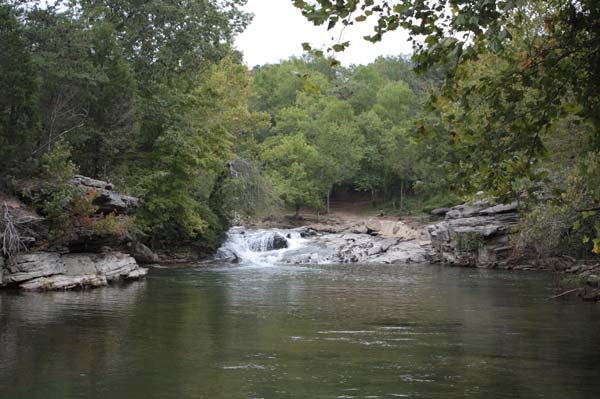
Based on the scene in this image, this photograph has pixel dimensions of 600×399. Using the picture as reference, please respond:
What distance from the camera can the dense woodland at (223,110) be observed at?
7.09m

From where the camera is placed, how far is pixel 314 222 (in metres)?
51.3

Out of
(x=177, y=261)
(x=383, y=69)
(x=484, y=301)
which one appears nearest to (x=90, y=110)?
(x=177, y=261)

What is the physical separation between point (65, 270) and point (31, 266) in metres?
1.20

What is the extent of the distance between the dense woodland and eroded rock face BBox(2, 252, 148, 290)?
1.28 m

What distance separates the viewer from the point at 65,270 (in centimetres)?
2052

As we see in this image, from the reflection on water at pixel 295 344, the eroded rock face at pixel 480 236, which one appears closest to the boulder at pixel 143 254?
the reflection on water at pixel 295 344

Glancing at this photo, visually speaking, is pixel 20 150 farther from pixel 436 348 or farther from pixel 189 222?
pixel 436 348

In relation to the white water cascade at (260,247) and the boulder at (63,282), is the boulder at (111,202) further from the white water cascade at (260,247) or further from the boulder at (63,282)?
the white water cascade at (260,247)

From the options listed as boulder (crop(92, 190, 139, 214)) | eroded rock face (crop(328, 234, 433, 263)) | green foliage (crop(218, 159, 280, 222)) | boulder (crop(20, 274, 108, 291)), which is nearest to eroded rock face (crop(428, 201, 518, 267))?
eroded rock face (crop(328, 234, 433, 263))

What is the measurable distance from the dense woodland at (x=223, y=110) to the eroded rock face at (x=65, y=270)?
128 centimetres

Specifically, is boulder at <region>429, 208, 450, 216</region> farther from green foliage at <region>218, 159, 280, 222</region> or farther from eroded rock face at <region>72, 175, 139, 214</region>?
eroded rock face at <region>72, 175, 139, 214</region>

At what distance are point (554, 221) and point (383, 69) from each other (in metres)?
65.3

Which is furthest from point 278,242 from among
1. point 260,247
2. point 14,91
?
point 14,91

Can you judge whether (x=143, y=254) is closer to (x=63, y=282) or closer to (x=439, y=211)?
(x=63, y=282)
